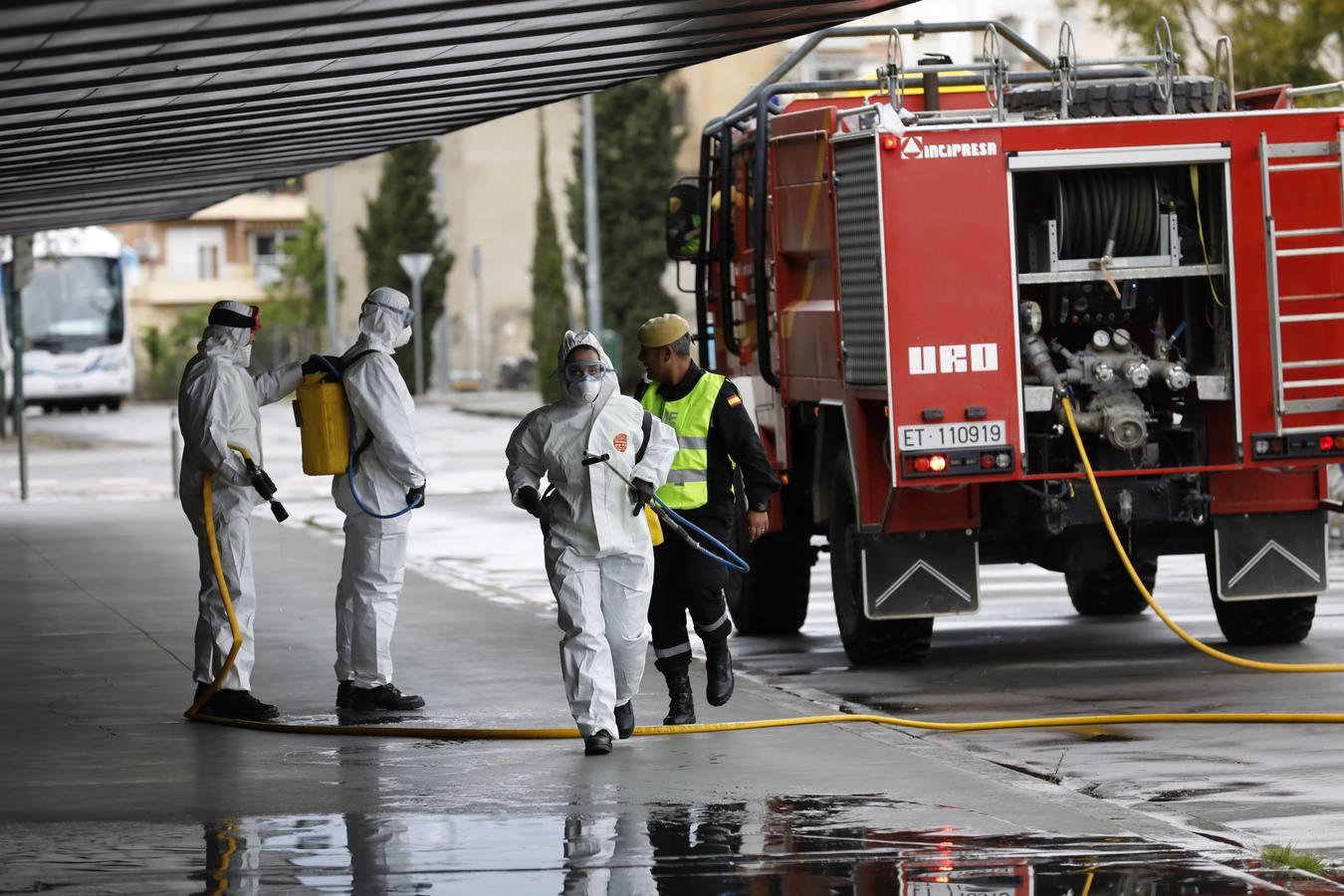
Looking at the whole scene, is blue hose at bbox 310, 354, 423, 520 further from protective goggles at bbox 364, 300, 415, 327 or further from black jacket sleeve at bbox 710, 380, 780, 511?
black jacket sleeve at bbox 710, 380, 780, 511

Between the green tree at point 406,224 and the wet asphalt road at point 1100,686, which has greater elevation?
the green tree at point 406,224

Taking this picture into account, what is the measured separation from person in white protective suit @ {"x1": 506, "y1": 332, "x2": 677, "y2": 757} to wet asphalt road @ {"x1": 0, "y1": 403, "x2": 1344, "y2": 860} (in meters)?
1.62

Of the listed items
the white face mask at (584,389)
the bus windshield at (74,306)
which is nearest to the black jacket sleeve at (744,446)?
the white face mask at (584,389)

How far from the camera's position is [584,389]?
31.9 feet

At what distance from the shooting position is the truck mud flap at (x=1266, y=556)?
41.5 feet

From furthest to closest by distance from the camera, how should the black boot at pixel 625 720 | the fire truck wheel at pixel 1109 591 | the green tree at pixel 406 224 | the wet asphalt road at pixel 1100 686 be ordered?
the green tree at pixel 406 224 → the fire truck wheel at pixel 1109 591 → the black boot at pixel 625 720 → the wet asphalt road at pixel 1100 686

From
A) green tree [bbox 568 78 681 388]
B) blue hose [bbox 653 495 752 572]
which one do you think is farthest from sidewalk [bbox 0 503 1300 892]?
green tree [bbox 568 78 681 388]

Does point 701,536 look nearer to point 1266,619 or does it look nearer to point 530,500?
point 530,500

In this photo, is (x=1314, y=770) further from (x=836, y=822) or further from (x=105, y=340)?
(x=105, y=340)

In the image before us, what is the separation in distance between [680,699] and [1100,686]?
2592mm

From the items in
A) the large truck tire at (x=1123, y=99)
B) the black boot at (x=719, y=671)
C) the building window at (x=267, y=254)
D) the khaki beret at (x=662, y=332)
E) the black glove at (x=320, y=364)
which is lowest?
the black boot at (x=719, y=671)

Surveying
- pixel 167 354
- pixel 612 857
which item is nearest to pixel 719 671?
pixel 612 857

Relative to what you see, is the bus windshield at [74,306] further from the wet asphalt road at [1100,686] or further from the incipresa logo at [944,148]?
the incipresa logo at [944,148]

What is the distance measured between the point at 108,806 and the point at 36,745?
173 cm
